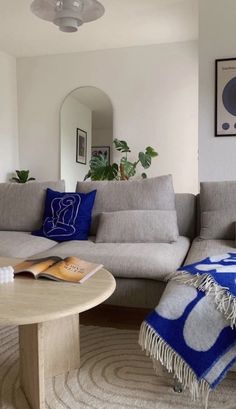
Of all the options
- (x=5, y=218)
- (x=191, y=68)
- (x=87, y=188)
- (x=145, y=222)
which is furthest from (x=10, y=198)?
(x=191, y=68)

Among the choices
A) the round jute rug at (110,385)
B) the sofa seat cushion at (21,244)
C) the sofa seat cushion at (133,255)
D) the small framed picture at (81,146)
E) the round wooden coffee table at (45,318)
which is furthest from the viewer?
the small framed picture at (81,146)

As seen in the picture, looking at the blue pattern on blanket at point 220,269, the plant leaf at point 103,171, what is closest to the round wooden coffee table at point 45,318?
the blue pattern on blanket at point 220,269

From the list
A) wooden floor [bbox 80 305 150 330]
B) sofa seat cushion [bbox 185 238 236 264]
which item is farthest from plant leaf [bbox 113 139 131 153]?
wooden floor [bbox 80 305 150 330]

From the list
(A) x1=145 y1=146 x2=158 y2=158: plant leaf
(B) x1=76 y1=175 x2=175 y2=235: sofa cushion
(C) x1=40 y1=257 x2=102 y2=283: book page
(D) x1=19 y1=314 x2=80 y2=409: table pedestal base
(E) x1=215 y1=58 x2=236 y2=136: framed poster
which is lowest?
(D) x1=19 y1=314 x2=80 y2=409: table pedestal base

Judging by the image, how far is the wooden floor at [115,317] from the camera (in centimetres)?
216

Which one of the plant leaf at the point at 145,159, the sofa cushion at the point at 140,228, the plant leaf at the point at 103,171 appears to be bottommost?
the sofa cushion at the point at 140,228

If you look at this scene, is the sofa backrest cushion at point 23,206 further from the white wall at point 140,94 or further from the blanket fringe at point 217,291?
the white wall at point 140,94

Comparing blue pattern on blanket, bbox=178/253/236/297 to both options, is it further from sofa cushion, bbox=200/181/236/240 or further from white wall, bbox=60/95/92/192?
white wall, bbox=60/95/92/192

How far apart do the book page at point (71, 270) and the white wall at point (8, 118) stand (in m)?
3.56

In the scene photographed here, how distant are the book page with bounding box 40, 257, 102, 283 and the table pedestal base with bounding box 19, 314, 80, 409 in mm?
196

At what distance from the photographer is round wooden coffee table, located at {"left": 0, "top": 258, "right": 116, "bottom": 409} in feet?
3.77

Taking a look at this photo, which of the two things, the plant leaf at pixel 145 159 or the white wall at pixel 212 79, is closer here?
the white wall at pixel 212 79

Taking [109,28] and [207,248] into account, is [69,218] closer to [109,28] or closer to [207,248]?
[207,248]

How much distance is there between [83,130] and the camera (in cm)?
496
